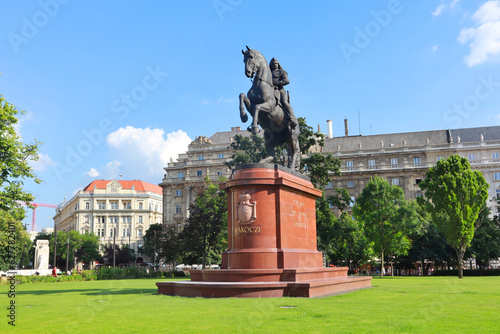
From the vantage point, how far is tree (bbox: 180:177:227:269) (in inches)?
1885

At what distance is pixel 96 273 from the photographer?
41031 mm

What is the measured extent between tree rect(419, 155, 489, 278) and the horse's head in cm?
2860

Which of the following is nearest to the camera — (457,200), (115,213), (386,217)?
(457,200)

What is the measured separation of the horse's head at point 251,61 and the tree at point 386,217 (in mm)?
32787

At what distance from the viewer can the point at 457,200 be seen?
130 ft

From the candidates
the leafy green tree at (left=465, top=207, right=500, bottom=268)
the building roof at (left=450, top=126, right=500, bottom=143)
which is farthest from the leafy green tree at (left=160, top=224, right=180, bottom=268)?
the building roof at (left=450, top=126, right=500, bottom=143)

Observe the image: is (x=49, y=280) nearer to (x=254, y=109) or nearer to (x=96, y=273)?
(x=96, y=273)

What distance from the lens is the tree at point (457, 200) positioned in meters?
39.5

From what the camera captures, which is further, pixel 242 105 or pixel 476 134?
pixel 476 134

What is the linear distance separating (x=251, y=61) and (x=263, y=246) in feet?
20.8

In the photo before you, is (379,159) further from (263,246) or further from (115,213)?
(263,246)

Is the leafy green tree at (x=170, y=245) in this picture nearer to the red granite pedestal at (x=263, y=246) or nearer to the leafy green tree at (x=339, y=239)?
the leafy green tree at (x=339, y=239)

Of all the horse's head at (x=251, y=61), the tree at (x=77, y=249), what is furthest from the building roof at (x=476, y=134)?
the horse's head at (x=251, y=61)

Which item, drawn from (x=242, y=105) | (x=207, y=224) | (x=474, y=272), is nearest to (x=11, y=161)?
(x=242, y=105)
